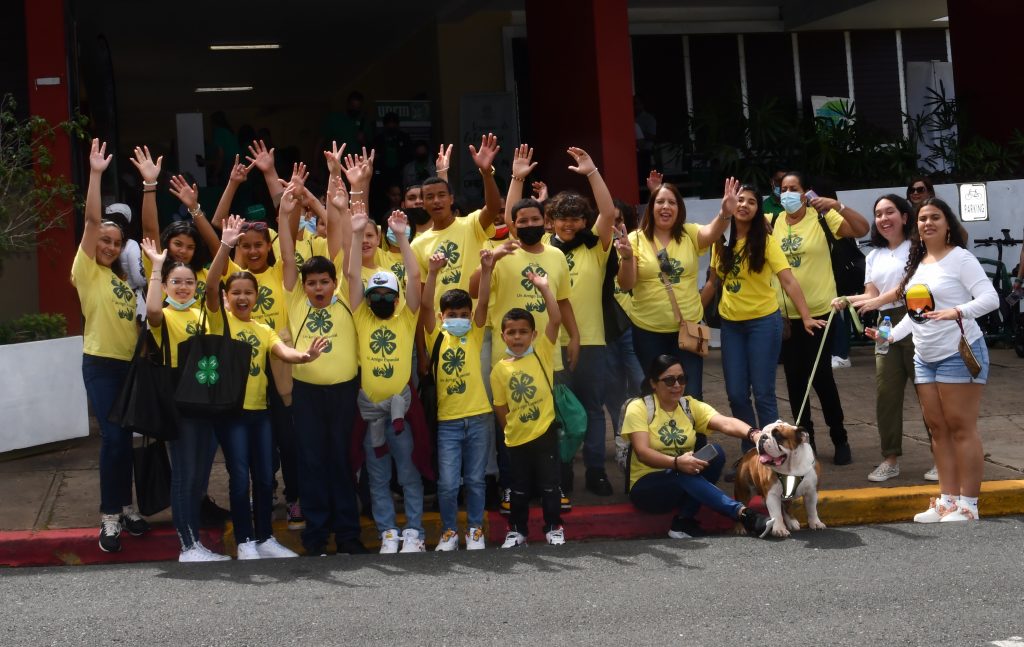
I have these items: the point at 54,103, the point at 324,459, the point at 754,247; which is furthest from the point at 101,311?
the point at 54,103

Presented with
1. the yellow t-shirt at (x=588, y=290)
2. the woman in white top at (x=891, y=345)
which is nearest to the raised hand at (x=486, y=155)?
the yellow t-shirt at (x=588, y=290)

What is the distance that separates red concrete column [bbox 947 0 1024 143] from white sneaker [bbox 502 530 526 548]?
A: 1094cm

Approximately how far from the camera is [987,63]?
16094 millimetres

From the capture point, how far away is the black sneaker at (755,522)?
7.06 metres

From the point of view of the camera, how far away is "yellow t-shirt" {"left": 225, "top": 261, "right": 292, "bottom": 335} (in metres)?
7.55

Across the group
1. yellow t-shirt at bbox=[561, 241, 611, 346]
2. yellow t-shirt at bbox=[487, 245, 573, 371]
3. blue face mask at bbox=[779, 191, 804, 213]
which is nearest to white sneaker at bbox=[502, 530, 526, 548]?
yellow t-shirt at bbox=[487, 245, 573, 371]

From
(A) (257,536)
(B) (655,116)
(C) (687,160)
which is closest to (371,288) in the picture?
(A) (257,536)

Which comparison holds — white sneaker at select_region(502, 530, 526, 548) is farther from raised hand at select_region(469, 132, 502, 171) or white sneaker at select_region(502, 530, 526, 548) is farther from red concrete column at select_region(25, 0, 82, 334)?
red concrete column at select_region(25, 0, 82, 334)

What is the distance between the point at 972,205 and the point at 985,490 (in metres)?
6.48

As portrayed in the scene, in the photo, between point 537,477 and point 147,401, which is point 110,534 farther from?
point 537,477

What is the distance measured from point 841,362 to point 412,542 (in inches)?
248

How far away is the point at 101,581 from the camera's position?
257 inches

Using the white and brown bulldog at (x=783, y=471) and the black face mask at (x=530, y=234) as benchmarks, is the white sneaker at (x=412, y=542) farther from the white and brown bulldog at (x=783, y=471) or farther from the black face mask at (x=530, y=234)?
the white and brown bulldog at (x=783, y=471)

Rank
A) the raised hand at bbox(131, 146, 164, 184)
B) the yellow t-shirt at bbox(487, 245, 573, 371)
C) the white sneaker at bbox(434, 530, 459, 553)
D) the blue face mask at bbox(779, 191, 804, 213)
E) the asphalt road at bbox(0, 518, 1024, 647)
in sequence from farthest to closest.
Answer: the blue face mask at bbox(779, 191, 804, 213)
the raised hand at bbox(131, 146, 164, 184)
the yellow t-shirt at bbox(487, 245, 573, 371)
the white sneaker at bbox(434, 530, 459, 553)
the asphalt road at bbox(0, 518, 1024, 647)
